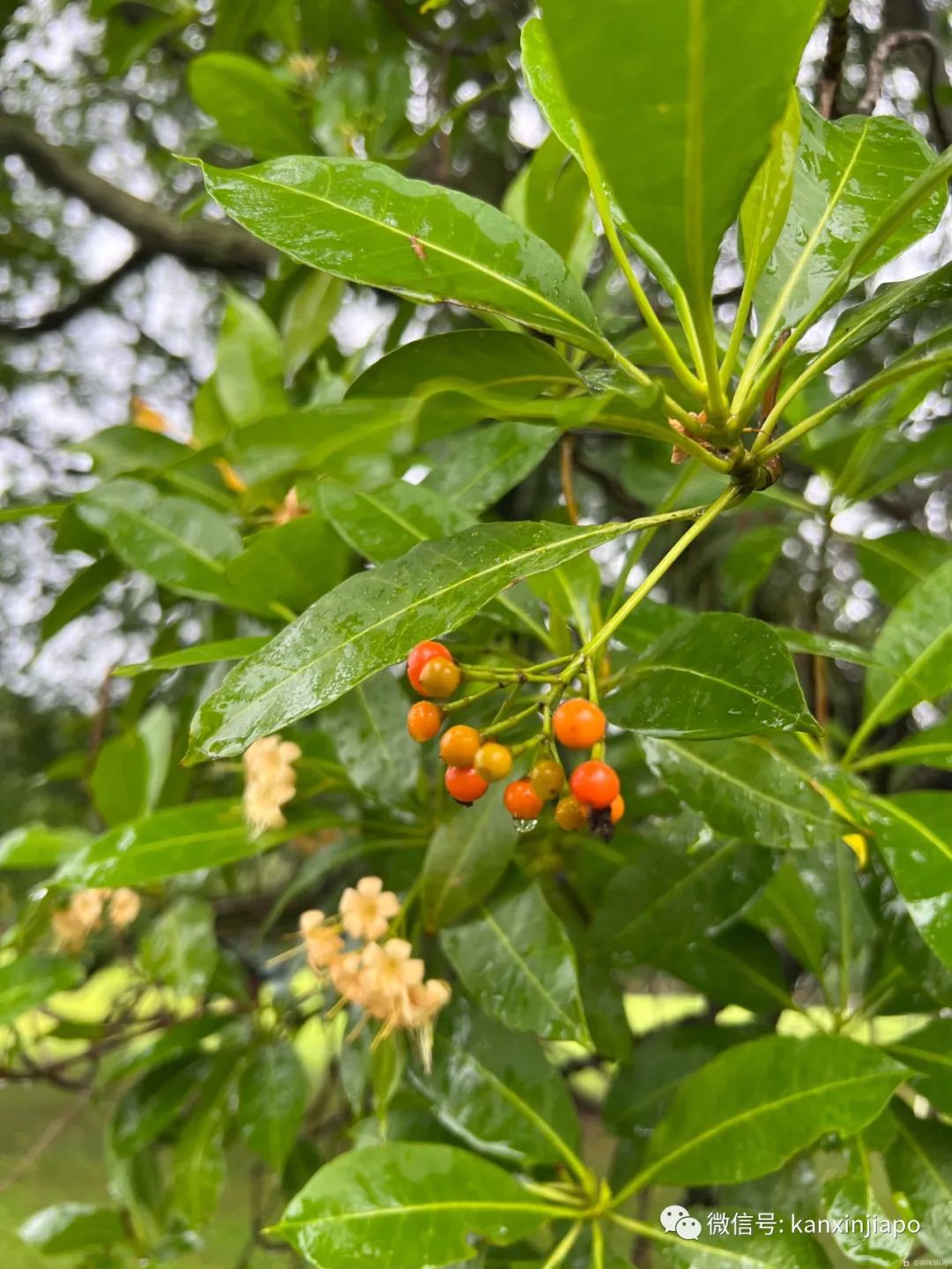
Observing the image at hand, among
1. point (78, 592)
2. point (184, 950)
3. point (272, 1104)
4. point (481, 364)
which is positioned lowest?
point (272, 1104)

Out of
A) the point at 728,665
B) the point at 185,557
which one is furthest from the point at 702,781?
the point at 185,557

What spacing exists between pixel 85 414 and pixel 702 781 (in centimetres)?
180

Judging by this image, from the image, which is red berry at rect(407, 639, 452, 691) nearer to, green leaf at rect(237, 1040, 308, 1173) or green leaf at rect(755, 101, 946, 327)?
green leaf at rect(755, 101, 946, 327)

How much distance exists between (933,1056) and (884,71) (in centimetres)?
74

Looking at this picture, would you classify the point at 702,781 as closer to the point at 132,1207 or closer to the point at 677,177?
the point at 677,177

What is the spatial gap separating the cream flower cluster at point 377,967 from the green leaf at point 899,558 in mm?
526

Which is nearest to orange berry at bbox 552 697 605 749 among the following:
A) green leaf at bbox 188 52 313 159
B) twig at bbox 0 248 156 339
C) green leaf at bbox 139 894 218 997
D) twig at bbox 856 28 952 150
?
twig at bbox 856 28 952 150

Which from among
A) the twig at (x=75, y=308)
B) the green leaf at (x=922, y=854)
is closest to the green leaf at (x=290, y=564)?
the green leaf at (x=922, y=854)

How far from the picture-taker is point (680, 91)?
0.96 feet

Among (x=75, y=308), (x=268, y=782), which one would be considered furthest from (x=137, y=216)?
(x=268, y=782)

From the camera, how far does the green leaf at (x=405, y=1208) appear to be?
50cm

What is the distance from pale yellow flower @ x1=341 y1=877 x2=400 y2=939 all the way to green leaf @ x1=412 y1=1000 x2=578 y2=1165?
4.1 inches

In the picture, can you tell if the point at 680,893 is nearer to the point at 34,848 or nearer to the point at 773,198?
the point at 773,198

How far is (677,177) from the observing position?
320mm
